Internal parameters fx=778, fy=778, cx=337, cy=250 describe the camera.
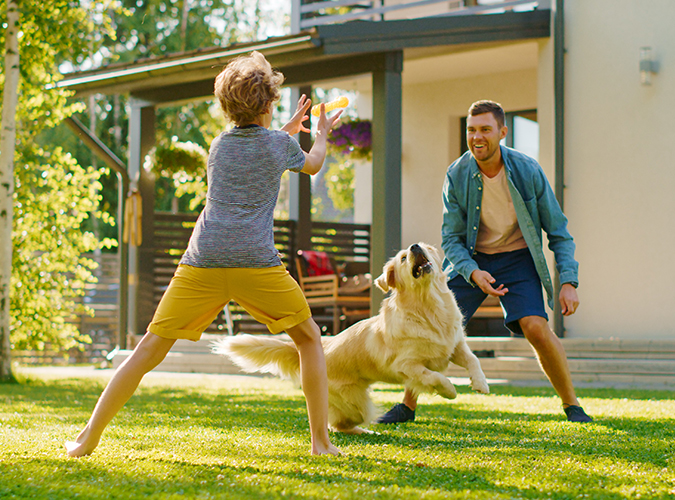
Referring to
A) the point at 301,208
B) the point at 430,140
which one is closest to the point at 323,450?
the point at 301,208

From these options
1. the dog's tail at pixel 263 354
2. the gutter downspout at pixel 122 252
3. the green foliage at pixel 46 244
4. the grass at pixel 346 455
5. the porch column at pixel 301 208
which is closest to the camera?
the grass at pixel 346 455

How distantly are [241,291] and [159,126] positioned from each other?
24.3 meters

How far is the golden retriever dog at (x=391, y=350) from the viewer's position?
4047 millimetres

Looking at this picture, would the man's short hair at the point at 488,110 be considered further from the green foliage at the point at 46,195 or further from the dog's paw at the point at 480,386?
the green foliage at the point at 46,195

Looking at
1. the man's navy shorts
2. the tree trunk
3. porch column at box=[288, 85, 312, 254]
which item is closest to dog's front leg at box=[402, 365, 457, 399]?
the man's navy shorts

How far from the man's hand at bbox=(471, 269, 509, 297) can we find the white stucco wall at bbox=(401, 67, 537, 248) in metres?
A: 6.86

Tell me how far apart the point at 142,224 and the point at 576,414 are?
773 centimetres

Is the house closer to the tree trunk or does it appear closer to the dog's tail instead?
the tree trunk

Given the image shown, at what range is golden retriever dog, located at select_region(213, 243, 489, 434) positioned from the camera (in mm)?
4047

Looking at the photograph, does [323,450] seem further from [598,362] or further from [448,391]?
[598,362]

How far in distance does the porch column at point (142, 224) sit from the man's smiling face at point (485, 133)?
7081mm

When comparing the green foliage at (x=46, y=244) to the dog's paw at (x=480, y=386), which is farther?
the green foliage at (x=46, y=244)

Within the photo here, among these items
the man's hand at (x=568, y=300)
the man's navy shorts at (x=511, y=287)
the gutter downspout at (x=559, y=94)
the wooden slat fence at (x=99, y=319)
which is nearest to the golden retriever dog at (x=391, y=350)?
the man's navy shorts at (x=511, y=287)

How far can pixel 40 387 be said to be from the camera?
754cm
